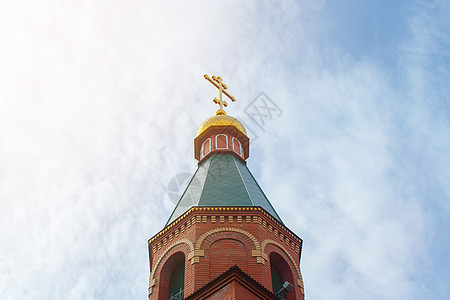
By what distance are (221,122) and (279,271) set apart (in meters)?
9.21

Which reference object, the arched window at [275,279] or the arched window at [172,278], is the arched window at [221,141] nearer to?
the arched window at [172,278]

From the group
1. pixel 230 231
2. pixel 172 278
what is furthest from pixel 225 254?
pixel 172 278

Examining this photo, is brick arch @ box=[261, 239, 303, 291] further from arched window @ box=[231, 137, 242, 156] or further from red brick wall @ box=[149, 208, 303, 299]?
arched window @ box=[231, 137, 242, 156]

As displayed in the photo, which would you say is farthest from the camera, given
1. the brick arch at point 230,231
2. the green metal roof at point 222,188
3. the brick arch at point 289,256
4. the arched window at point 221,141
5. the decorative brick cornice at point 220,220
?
the arched window at point 221,141

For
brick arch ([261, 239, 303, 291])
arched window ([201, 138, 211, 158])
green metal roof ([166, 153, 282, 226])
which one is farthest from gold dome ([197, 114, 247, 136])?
brick arch ([261, 239, 303, 291])

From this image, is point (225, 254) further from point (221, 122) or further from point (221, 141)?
point (221, 122)

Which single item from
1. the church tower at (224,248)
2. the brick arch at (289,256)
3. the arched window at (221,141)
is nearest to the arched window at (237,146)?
the arched window at (221,141)

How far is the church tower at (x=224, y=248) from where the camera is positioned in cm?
1655

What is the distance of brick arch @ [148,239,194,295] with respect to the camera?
18938 millimetres

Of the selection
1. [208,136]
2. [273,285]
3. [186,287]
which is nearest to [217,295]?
[186,287]

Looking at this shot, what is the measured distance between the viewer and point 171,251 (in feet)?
64.3

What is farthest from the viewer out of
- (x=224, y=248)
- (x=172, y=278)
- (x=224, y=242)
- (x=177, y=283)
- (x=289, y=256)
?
(x=289, y=256)

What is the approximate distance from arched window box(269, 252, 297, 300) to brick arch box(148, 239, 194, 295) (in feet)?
8.06

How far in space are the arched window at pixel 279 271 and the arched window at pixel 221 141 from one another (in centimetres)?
Result: 759
